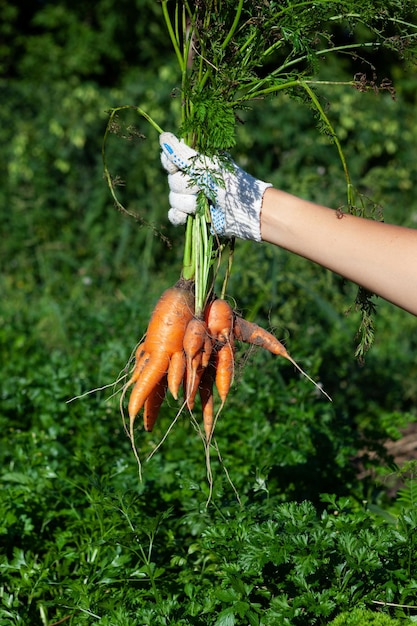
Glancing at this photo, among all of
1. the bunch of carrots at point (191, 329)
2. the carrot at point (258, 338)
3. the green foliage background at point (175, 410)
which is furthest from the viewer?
the carrot at point (258, 338)

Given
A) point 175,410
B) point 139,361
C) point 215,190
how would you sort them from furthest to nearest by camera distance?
1. point 175,410
2. point 139,361
3. point 215,190

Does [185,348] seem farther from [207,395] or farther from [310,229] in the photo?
[310,229]

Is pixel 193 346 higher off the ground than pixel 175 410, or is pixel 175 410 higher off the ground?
pixel 193 346

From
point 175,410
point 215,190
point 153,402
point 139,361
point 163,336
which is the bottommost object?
point 175,410

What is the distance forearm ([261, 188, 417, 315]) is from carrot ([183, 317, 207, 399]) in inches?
15.2

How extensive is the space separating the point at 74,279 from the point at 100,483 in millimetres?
3761

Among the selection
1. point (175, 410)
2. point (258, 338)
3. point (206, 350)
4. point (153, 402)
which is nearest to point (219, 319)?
point (206, 350)

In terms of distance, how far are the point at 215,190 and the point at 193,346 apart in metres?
0.48

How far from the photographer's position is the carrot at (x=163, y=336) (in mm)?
2623

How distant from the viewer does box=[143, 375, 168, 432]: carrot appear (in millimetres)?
2771

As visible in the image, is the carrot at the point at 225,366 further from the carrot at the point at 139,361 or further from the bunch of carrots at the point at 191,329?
the carrot at the point at 139,361

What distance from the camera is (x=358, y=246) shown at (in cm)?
221

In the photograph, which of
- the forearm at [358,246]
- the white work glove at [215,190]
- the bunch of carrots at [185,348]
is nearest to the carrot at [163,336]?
the bunch of carrots at [185,348]

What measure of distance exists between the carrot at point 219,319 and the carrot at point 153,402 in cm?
25
